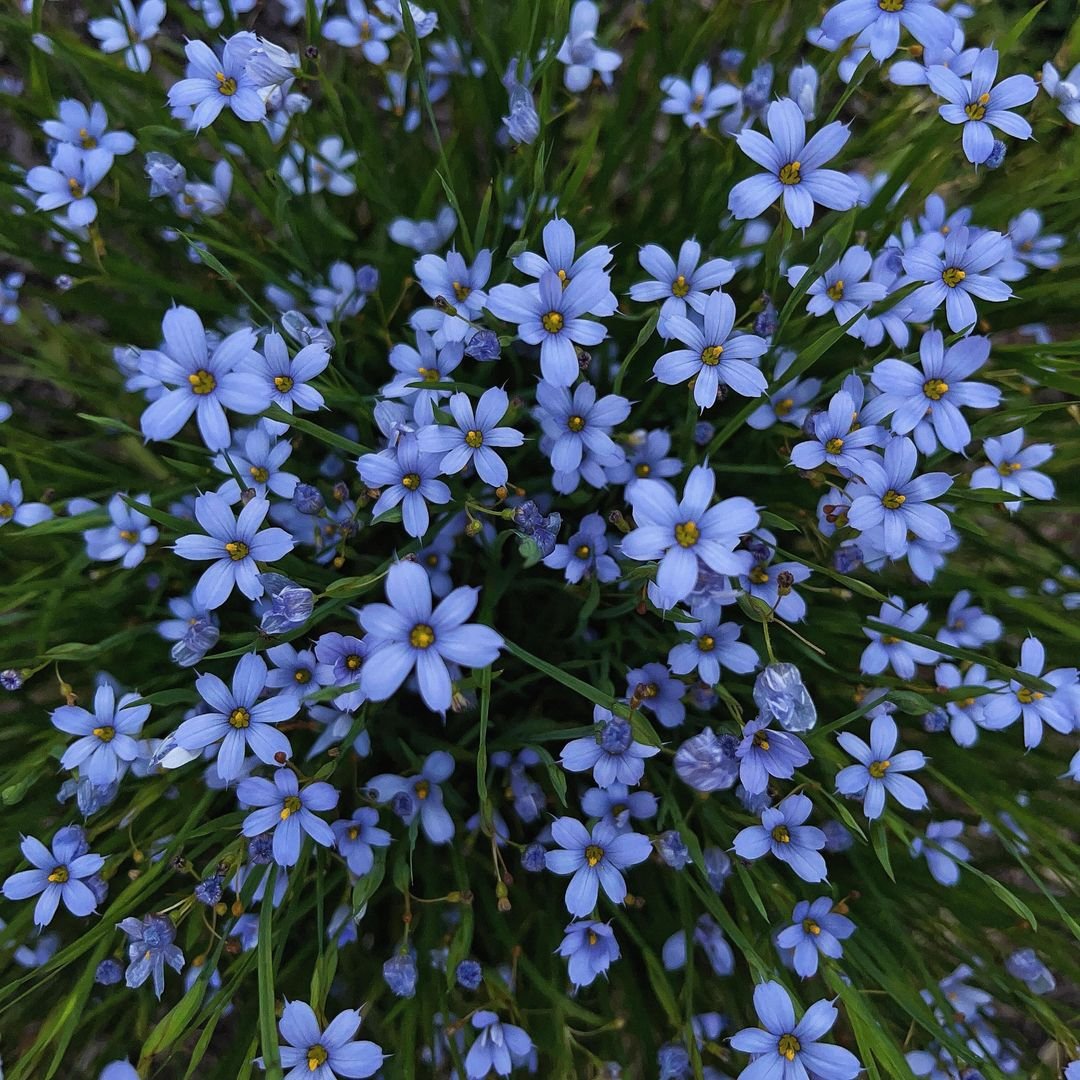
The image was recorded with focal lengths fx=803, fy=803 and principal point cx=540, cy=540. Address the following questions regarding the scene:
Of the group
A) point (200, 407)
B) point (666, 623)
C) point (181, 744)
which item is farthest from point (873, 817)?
point (200, 407)

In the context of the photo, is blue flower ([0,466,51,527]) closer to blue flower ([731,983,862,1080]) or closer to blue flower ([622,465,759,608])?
blue flower ([622,465,759,608])

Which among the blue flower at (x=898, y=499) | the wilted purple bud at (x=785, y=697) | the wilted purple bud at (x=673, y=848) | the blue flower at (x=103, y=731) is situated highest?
the blue flower at (x=898, y=499)

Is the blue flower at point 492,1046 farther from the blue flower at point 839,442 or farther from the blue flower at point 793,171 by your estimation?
the blue flower at point 793,171

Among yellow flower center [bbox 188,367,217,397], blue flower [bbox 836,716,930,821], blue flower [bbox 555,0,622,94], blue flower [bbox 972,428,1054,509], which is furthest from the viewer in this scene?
blue flower [bbox 555,0,622,94]

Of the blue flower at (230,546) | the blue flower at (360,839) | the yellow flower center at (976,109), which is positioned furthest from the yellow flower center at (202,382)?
the yellow flower center at (976,109)

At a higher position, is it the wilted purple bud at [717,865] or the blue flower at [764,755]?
the blue flower at [764,755]

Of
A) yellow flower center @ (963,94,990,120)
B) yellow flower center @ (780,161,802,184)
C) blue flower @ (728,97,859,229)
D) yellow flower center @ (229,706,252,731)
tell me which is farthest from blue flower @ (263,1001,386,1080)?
yellow flower center @ (963,94,990,120)
